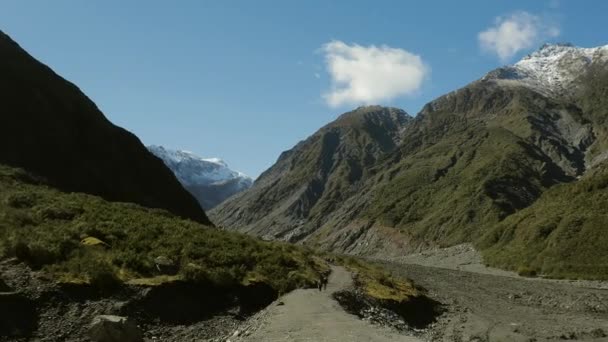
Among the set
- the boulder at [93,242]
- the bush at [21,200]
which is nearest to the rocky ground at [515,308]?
the boulder at [93,242]

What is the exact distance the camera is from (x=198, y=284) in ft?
104

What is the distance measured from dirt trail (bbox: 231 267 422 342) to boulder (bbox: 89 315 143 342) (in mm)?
4745

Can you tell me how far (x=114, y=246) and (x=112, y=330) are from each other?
40.9ft

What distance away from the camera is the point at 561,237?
87.1 m

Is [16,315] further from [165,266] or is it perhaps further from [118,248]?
[118,248]

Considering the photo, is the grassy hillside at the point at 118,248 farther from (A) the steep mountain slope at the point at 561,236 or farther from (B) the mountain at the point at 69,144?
(A) the steep mountain slope at the point at 561,236

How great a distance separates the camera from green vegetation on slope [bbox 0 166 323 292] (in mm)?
29516

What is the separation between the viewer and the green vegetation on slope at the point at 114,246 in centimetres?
2952

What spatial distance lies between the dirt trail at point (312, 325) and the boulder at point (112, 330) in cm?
474

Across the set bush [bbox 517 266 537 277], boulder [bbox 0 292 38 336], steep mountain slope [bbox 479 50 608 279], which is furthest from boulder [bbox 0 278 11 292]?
bush [bbox 517 266 537 277]

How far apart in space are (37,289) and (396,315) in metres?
22.3

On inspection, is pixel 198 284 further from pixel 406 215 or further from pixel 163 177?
pixel 406 215

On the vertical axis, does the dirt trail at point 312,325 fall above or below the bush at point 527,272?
below

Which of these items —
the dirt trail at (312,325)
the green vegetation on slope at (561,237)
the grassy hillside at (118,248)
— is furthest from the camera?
the green vegetation on slope at (561,237)
